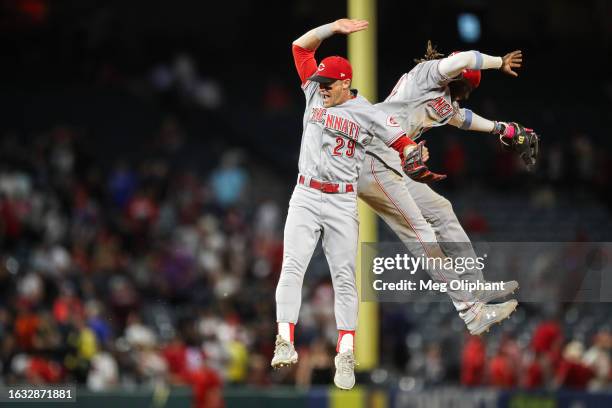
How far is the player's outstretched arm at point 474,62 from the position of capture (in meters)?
7.96

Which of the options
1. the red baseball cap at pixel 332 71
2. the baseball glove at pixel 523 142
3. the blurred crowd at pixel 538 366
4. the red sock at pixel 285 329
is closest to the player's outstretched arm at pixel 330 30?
the red baseball cap at pixel 332 71

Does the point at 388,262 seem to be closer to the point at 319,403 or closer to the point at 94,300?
the point at 319,403

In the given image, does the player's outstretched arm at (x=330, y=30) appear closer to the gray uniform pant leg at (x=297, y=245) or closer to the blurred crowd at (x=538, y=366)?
the gray uniform pant leg at (x=297, y=245)

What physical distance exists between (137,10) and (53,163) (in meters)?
5.11

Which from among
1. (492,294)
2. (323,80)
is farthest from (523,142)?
(323,80)

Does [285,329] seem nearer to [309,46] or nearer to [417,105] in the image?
[417,105]

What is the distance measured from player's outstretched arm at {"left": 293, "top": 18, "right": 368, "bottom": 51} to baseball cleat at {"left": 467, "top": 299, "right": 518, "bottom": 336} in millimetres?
1932

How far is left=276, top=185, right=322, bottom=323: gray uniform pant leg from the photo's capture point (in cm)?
815

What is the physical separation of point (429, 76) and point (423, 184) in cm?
72

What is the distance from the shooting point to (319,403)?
16.3 m

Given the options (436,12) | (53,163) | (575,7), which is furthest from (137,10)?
(436,12)

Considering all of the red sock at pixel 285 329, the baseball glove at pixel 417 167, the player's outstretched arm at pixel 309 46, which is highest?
the player's outstretched arm at pixel 309 46

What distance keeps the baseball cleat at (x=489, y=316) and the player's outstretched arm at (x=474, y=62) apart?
57.7 inches

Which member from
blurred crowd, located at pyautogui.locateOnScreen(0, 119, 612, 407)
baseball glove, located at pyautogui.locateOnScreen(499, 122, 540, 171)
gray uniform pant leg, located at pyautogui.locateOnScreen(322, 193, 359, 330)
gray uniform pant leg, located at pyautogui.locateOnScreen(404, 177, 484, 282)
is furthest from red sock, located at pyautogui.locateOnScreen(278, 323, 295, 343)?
blurred crowd, located at pyautogui.locateOnScreen(0, 119, 612, 407)
